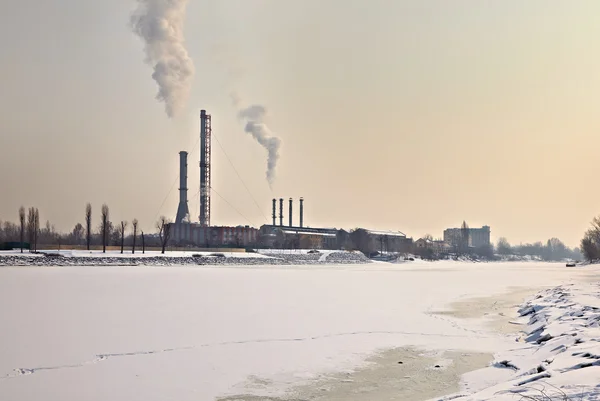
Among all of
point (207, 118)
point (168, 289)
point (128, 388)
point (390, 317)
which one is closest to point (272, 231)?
point (207, 118)

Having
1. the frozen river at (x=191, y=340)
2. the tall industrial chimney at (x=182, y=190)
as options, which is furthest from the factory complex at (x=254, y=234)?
the frozen river at (x=191, y=340)

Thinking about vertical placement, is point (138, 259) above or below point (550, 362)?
below

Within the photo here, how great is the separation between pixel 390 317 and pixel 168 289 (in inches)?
489

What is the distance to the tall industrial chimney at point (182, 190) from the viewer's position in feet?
305

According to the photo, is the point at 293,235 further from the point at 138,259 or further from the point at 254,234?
the point at 138,259

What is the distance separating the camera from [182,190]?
93312 millimetres

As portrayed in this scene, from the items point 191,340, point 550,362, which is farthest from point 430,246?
point 550,362

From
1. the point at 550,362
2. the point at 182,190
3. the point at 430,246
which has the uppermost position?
the point at 182,190

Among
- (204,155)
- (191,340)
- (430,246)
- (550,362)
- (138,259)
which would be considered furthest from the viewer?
(430,246)

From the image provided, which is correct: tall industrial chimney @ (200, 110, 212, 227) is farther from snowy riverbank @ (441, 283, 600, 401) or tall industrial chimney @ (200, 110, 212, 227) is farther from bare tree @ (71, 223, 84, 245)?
snowy riverbank @ (441, 283, 600, 401)

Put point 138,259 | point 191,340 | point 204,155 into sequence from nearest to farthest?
point 191,340 < point 138,259 < point 204,155

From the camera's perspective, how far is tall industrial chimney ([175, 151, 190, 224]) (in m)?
93.0

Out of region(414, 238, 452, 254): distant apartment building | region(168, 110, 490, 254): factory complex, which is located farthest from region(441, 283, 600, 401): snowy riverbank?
region(414, 238, 452, 254): distant apartment building

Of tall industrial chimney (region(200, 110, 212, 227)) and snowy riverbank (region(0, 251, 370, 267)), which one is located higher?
tall industrial chimney (region(200, 110, 212, 227))
